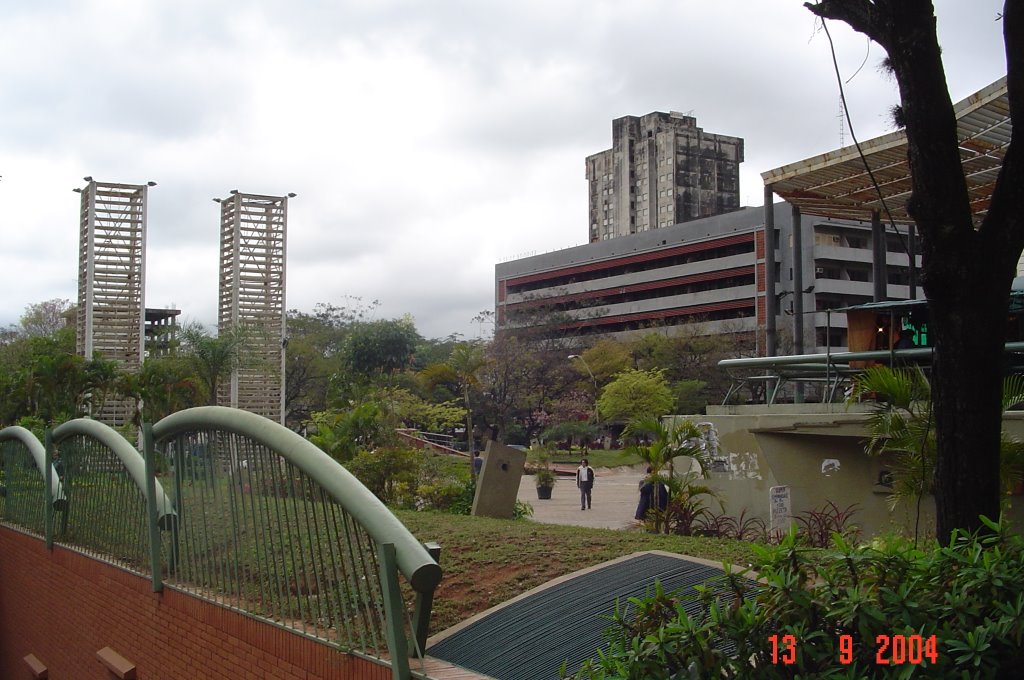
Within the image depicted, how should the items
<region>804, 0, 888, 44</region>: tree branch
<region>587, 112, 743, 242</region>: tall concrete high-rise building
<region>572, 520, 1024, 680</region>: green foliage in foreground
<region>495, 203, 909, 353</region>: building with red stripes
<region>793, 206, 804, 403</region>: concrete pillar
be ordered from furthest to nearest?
<region>587, 112, 743, 242</region>: tall concrete high-rise building
<region>495, 203, 909, 353</region>: building with red stripes
<region>793, 206, 804, 403</region>: concrete pillar
<region>804, 0, 888, 44</region>: tree branch
<region>572, 520, 1024, 680</region>: green foliage in foreground

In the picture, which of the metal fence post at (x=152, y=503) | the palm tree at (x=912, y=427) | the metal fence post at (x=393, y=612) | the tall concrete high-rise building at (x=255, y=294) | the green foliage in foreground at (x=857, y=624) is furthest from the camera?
the tall concrete high-rise building at (x=255, y=294)

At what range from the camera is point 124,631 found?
27.3ft

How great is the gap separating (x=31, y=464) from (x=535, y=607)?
811cm

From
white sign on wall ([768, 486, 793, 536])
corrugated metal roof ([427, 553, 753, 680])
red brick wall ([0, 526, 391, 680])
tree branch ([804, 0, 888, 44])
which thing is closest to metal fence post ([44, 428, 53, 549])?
red brick wall ([0, 526, 391, 680])

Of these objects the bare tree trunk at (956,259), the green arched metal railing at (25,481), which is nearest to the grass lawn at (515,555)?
the bare tree trunk at (956,259)

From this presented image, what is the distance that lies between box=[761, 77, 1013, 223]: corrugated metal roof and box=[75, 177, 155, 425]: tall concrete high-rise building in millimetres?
25169

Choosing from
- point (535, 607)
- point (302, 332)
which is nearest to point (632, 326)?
point (302, 332)

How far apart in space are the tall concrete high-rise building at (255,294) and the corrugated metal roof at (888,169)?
23.7 meters

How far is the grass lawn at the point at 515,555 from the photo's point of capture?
6785 mm

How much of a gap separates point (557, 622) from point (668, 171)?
89569 millimetres

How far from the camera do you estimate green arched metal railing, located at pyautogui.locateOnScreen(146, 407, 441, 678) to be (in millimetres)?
4691

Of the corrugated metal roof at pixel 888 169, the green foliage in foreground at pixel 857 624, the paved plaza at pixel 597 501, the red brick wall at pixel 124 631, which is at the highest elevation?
the corrugated metal roof at pixel 888 169

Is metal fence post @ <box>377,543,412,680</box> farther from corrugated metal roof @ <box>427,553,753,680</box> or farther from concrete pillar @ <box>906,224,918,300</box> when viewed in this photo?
concrete pillar @ <box>906,224,918,300</box>

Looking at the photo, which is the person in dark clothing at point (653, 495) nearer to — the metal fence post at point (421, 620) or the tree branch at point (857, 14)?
the metal fence post at point (421, 620)
